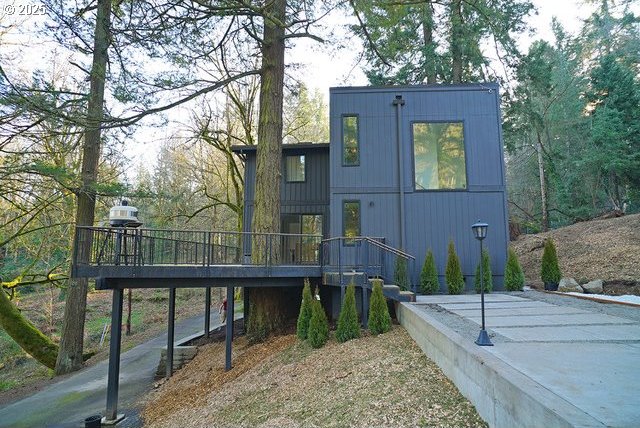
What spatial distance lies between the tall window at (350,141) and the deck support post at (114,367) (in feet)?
20.1

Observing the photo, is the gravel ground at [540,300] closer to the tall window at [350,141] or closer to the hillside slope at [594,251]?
A: the hillside slope at [594,251]

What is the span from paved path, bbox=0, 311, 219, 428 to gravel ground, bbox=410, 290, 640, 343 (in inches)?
226

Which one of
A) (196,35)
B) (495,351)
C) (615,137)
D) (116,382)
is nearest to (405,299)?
(495,351)

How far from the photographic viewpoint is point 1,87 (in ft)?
22.4

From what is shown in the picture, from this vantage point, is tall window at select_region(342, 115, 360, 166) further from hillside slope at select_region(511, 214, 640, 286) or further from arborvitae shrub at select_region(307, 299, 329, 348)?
hillside slope at select_region(511, 214, 640, 286)

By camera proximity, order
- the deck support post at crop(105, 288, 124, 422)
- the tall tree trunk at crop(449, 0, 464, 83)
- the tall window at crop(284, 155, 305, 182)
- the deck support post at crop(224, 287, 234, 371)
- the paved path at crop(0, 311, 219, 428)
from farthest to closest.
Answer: the tall tree trunk at crop(449, 0, 464, 83) → the tall window at crop(284, 155, 305, 182) → the deck support post at crop(224, 287, 234, 371) → the paved path at crop(0, 311, 219, 428) → the deck support post at crop(105, 288, 124, 422)

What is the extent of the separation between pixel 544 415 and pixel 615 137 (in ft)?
58.8

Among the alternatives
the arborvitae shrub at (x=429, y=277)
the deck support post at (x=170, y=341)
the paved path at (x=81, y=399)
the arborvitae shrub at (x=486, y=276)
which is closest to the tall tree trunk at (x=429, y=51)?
the arborvitae shrub at (x=486, y=276)

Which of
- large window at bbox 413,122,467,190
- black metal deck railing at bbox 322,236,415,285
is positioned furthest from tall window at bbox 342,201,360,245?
large window at bbox 413,122,467,190

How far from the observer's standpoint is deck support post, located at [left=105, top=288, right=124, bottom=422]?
22.4 feet

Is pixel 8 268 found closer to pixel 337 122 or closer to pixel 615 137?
pixel 337 122

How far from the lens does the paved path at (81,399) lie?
7.34 meters

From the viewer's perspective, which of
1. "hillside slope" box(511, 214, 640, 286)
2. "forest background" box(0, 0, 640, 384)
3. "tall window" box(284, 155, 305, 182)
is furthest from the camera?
"tall window" box(284, 155, 305, 182)

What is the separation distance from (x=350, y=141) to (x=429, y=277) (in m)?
4.05
